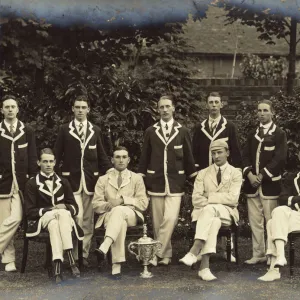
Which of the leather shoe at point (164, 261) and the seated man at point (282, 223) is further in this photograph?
the leather shoe at point (164, 261)

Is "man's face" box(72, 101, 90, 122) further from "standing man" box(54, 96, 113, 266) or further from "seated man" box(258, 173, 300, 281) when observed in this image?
"seated man" box(258, 173, 300, 281)

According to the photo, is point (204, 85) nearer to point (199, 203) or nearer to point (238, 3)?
point (238, 3)

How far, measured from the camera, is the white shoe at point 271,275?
22.5ft

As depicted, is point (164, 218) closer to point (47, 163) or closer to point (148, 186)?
point (148, 186)

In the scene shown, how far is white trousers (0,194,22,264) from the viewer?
297 inches

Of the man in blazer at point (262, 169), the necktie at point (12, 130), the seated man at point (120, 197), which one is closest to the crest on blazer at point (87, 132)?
the seated man at point (120, 197)

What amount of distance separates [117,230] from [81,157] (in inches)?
41.0

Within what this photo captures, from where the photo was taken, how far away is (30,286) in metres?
6.84

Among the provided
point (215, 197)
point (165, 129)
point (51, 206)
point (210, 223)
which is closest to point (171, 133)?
point (165, 129)

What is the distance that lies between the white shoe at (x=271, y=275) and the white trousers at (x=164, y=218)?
1212 millimetres

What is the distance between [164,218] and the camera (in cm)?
776

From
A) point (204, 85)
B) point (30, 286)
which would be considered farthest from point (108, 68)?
point (30, 286)

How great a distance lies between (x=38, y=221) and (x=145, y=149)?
4.65 ft

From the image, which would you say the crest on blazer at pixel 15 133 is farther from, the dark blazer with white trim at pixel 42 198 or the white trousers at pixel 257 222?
the white trousers at pixel 257 222
